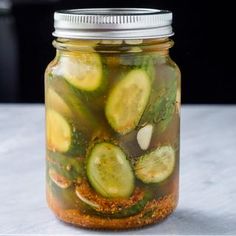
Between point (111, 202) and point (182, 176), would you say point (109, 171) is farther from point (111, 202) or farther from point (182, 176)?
point (182, 176)

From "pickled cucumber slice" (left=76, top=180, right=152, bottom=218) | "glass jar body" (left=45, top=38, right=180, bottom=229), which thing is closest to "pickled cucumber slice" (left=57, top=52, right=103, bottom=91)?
"glass jar body" (left=45, top=38, right=180, bottom=229)

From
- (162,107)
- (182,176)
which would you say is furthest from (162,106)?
(182,176)

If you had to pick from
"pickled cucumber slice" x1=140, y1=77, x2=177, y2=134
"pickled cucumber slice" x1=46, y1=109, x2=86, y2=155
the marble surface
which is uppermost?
"pickled cucumber slice" x1=140, y1=77, x2=177, y2=134

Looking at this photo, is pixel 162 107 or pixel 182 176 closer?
pixel 162 107

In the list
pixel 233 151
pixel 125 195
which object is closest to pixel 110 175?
pixel 125 195

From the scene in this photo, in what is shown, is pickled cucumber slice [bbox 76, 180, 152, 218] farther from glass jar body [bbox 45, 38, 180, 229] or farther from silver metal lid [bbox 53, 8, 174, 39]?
silver metal lid [bbox 53, 8, 174, 39]

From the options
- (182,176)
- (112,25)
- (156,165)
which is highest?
(112,25)
